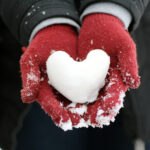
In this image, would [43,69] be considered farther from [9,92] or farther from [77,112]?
[9,92]

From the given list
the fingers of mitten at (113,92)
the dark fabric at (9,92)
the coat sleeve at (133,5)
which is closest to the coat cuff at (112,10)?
the coat sleeve at (133,5)

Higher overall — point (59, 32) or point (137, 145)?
point (59, 32)

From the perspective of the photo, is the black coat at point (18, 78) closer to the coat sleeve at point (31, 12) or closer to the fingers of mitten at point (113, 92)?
the coat sleeve at point (31, 12)

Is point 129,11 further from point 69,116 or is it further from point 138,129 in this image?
point 138,129

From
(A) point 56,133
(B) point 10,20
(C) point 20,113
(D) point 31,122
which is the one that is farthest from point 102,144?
(B) point 10,20

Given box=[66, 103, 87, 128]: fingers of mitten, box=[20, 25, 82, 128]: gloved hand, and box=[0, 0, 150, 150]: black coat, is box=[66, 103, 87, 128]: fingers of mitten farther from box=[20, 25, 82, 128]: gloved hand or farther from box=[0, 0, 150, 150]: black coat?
box=[0, 0, 150, 150]: black coat

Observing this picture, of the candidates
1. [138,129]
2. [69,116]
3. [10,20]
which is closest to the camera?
[69,116]

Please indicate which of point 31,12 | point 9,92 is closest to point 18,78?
point 9,92
